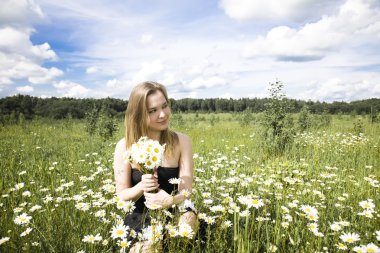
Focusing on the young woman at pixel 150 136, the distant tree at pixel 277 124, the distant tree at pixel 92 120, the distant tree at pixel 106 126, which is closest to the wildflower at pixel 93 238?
the young woman at pixel 150 136

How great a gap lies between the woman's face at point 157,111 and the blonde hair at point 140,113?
0.04 meters

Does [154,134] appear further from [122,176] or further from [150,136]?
[122,176]

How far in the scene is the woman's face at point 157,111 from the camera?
2.67 meters

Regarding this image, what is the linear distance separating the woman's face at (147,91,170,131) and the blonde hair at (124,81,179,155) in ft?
0.12

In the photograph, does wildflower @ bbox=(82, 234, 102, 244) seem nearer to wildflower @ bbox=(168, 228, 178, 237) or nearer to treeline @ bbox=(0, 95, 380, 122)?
wildflower @ bbox=(168, 228, 178, 237)

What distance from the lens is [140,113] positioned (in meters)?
2.72

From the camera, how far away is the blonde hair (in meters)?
2.69

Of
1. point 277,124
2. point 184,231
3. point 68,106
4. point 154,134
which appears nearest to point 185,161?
point 154,134

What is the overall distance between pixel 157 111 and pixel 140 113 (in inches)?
6.9

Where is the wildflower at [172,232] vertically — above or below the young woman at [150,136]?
below

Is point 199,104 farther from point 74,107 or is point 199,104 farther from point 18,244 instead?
point 18,244

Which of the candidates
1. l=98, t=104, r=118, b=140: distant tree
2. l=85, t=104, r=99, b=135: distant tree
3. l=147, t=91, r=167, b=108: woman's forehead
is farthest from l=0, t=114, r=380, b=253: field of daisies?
l=85, t=104, r=99, b=135: distant tree

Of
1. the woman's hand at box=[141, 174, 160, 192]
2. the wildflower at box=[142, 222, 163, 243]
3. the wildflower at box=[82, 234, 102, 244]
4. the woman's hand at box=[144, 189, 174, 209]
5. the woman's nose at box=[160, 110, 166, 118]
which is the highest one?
the woman's nose at box=[160, 110, 166, 118]

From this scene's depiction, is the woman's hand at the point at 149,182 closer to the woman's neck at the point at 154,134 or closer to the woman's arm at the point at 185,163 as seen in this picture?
the woman's arm at the point at 185,163
